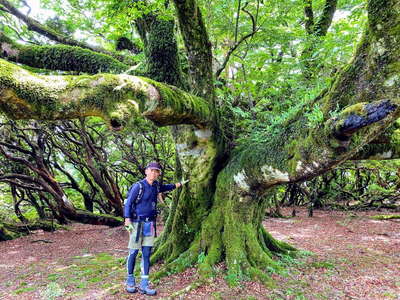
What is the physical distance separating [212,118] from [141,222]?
7.00ft

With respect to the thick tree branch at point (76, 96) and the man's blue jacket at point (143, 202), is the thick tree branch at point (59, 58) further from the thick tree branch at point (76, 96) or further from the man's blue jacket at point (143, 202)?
the thick tree branch at point (76, 96)

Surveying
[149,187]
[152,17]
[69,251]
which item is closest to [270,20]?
[152,17]

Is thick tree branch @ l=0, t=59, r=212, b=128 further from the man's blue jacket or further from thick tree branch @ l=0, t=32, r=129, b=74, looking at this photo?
thick tree branch @ l=0, t=32, r=129, b=74

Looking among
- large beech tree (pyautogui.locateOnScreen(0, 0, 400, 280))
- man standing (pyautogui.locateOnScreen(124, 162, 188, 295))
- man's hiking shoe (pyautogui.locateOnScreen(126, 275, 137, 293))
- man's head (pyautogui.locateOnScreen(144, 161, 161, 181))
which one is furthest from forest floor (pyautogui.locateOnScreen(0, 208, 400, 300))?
man's head (pyautogui.locateOnScreen(144, 161, 161, 181))

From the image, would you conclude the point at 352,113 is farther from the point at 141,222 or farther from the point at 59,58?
the point at 59,58

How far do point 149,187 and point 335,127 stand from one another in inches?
114

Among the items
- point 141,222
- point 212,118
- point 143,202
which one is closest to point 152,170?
point 143,202

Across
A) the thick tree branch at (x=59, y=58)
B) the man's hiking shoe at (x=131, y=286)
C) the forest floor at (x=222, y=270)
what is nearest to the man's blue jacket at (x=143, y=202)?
the man's hiking shoe at (x=131, y=286)

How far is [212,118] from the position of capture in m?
4.64

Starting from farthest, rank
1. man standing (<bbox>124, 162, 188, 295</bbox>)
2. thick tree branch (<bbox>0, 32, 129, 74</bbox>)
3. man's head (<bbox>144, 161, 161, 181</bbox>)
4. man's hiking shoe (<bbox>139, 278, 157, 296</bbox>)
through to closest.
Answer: thick tree branch (<bbox>0, 32, 129, 74</bbox>), man's head (<bbox>144, 161, 161, 181</bbox>), man standing (<bbox>124, 162, 188, 295</bbox>), man's hiking shoe (<bbox>139, 278, 157, 296</bbox>)

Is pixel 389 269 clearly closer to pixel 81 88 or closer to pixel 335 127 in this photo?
pixel 335 127

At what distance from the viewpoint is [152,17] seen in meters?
5.20

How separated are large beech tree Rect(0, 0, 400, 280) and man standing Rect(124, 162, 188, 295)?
729 millimetres

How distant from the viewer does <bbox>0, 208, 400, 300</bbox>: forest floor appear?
398 centimetres
